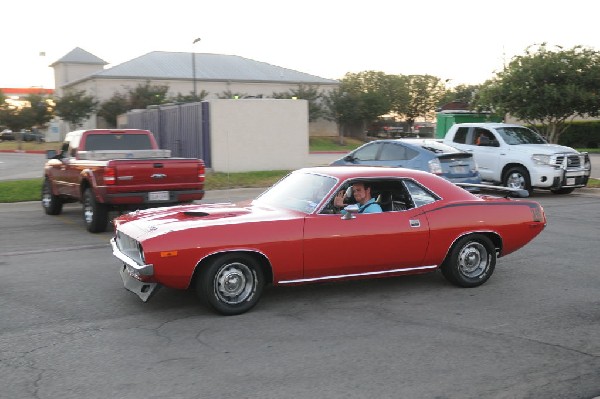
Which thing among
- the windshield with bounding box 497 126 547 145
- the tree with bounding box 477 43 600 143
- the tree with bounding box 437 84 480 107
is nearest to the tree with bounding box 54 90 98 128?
the tree with bounding box 477 43 600 143

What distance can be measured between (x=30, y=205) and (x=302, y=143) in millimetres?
11317

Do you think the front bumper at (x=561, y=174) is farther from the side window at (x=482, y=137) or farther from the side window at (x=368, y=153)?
the side window at (x=368, y=153)

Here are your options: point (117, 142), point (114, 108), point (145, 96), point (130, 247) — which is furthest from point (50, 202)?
point (114, 108)

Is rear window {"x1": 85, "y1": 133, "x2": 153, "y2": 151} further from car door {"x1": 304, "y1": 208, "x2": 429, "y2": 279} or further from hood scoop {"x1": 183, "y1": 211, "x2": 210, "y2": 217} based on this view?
car door {"x1": 304, "y1": 208, "x2": 429, "y2": 279}

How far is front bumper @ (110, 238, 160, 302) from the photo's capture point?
18.2 feet

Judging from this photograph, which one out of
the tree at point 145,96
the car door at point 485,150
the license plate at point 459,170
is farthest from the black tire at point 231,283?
the tree at point 145,96

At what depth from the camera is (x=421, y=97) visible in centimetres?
8688

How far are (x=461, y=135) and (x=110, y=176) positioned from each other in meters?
11.1

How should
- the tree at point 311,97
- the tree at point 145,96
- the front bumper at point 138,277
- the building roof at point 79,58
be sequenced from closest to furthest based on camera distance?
the front bumper at point 138,277 < the tree at point 145,96 < the tree at point 311,97 < the building roof at point 79,58

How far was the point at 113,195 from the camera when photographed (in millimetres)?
10367

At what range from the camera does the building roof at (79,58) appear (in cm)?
7238

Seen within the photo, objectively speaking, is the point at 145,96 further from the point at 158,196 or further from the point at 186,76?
the point at 158,196

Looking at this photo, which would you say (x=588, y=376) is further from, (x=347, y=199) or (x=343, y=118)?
(x=343, y=118)

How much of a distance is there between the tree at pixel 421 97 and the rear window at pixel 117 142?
246 ft
